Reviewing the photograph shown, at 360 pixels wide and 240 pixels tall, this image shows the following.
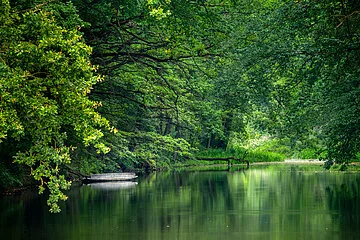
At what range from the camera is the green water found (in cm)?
1809

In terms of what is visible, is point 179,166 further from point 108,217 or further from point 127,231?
point 127,231

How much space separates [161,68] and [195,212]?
19.3 ft

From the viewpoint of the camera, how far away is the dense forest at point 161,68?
536 inches

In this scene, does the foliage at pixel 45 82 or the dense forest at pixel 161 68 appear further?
the dense forest at pixel 161 68

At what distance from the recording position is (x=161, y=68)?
84.4 feet

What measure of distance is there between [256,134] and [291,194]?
A: 45.4 meters

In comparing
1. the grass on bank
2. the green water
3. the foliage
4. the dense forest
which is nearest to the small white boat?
the green water

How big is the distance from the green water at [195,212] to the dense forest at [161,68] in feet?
6.08

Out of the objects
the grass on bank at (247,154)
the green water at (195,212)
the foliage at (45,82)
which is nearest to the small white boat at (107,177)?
the green water at (195,212)

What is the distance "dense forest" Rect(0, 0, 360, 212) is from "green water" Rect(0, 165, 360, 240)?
1.85 meters

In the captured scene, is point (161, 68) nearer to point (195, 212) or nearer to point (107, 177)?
point (195, 212)

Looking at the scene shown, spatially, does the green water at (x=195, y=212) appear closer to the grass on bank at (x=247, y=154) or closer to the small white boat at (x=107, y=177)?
the small white boat at (x=107, y=177)

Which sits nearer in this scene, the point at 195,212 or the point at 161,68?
the point at 195,212

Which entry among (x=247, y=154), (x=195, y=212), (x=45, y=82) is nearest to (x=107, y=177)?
(x=195, y=212)
